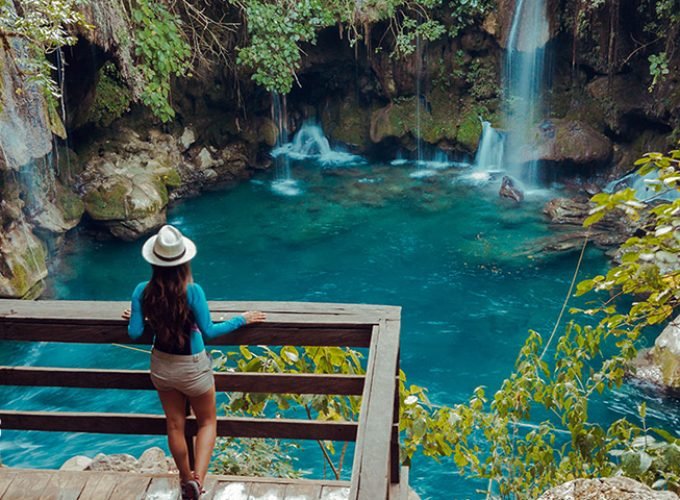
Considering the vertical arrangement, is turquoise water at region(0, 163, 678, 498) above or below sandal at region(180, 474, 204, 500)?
below

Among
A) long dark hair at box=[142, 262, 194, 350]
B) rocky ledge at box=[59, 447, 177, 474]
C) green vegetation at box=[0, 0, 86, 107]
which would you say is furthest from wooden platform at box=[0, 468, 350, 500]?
green vegetation at box=[0, 0, 86, 107]

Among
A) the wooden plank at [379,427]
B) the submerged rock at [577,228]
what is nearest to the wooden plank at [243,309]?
the wooden plank at [379,427]

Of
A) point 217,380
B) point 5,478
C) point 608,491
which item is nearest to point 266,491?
point 217,380

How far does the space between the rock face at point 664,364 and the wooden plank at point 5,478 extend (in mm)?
6994

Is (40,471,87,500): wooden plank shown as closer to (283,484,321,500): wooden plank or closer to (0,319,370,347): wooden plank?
(0,319,370,347): wooden plank

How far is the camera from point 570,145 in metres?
14.6

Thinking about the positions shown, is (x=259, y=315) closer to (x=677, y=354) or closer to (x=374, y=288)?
(x=677, y=354)

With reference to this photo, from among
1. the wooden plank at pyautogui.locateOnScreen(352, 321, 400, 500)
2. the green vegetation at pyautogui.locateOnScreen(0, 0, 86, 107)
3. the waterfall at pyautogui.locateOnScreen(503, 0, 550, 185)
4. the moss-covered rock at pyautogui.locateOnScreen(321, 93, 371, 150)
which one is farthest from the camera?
the moss-covered rock at pyautogui.locateOnScreen(321, 93, 371, 150)

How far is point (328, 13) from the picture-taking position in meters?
14.4

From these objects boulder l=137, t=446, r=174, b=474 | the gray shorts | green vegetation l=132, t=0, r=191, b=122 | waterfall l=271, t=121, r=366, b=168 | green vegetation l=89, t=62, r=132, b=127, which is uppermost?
green vegetation l=132, t=0, r=191, b=122

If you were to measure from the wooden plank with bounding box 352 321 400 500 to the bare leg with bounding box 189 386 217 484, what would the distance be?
0.85 meters

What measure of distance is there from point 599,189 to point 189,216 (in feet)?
28.1

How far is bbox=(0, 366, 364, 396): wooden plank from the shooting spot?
9.39ft

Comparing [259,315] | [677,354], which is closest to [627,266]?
[259,315]
